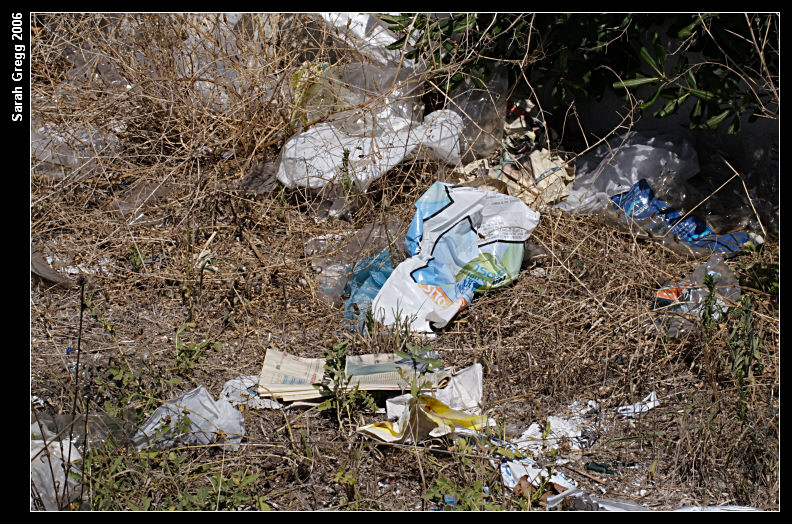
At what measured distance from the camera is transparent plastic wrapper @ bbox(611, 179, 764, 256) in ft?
10.1

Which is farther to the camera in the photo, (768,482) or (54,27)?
(54,27)

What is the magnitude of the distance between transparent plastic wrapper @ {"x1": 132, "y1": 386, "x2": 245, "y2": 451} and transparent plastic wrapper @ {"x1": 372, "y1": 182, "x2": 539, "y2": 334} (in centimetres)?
70

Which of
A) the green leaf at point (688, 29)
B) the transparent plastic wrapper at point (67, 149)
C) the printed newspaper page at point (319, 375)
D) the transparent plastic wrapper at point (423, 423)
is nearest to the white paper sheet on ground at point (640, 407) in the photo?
the transparent plastic wrapper at point (423, 423)

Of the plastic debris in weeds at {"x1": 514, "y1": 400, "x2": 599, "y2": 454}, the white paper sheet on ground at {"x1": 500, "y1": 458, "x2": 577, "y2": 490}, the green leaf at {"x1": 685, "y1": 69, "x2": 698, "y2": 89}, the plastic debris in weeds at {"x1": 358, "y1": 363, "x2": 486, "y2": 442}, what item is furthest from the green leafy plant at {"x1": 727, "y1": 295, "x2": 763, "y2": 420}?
the green leaf at {"x1": 685, "y1": 69, "x2": 698, "y2": 89}

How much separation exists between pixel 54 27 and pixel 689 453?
4.15 meters

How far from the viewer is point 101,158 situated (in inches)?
138

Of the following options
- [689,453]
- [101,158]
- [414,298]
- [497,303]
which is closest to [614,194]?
[497,303]

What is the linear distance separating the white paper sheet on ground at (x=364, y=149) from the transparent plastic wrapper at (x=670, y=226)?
2.90 ft

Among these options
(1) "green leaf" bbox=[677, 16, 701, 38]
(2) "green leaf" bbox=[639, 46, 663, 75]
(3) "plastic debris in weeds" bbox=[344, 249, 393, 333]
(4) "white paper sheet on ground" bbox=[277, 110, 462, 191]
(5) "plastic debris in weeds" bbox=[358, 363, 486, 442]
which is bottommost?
(5) "plastic debris in weeds" bbox=[358, 363, 486, 442]

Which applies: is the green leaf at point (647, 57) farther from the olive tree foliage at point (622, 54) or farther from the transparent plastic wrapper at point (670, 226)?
the transparent plastic wrapper at point (670, 226)

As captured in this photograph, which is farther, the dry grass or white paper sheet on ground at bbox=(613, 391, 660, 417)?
white paper sheet on ground at bbox=(613, 391, 660, 417)

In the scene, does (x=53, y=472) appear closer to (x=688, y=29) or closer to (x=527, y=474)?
(x=527, y=474)

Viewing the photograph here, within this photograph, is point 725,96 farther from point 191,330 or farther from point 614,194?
point 191,330

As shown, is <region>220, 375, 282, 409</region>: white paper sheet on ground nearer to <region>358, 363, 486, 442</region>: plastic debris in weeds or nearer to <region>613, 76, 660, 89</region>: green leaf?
<region>358, 363, 486, 442</region>: plastic debris in weeds
